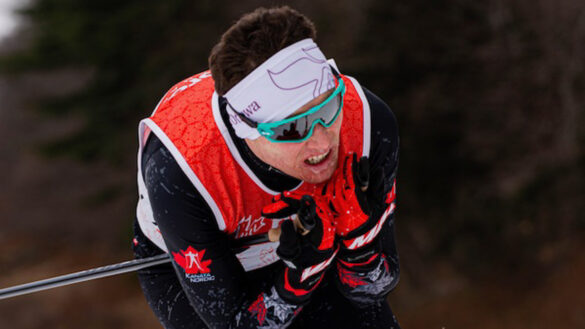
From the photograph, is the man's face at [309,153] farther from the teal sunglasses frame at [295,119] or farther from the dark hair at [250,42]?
the dark hair at [250,42]

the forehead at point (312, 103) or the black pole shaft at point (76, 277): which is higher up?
the forehead at point (312, 103)

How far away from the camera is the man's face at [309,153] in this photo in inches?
67.9

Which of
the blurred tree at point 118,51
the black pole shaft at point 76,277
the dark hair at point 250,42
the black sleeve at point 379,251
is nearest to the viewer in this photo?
the dark hair at point 250,42

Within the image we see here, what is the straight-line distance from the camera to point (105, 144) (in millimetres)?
8969

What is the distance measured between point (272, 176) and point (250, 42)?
51 centimetres

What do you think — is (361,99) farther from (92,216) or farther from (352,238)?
(92,216)

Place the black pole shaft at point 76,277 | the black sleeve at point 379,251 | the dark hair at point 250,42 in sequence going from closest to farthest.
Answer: the dark hair at point 250,42, the black sleeve at point 379,251, the black pole shaft at point 76,277

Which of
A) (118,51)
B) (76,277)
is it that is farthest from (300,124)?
(118,51)

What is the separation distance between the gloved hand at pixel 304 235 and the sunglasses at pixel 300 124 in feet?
0.68

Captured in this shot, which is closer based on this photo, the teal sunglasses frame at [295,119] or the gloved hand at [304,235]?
the teal sunglasses frame at [295,119]

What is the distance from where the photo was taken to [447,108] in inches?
303

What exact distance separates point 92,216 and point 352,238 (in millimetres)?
14141

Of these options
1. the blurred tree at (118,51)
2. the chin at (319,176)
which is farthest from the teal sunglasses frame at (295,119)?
the blurred tree at (118,51)

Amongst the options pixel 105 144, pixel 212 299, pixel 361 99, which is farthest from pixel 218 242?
pixel 105 144
